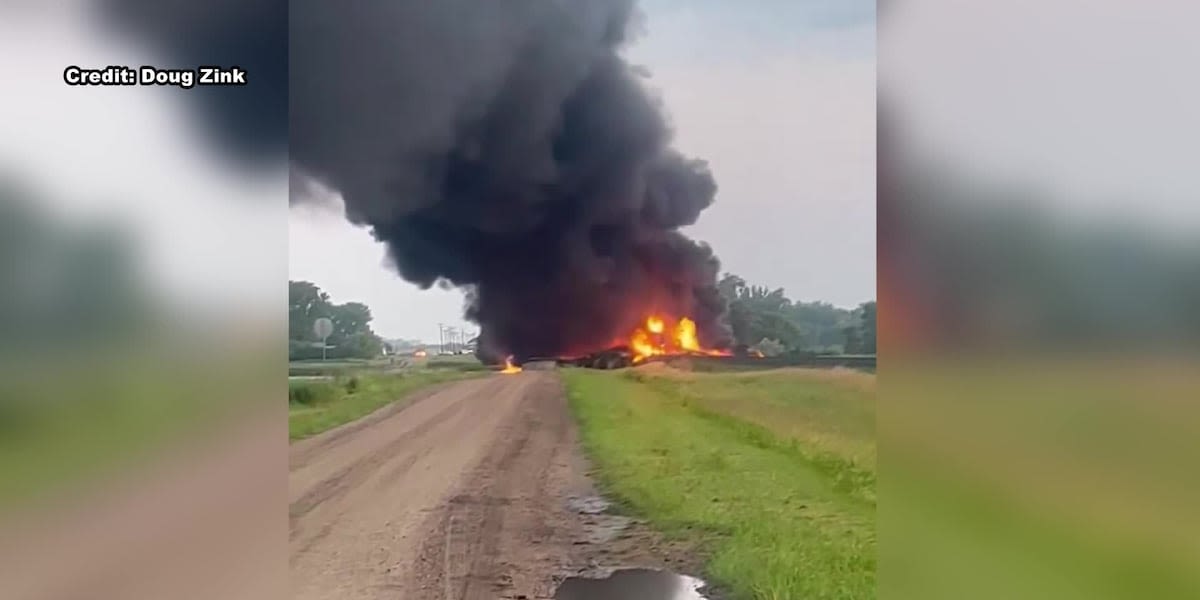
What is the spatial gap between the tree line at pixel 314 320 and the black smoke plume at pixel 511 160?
0.18m

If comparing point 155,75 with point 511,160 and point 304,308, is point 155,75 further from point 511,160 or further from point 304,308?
point 511,160

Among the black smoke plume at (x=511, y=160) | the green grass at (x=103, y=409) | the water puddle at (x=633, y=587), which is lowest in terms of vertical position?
the water puddle at (x=633, y=587)

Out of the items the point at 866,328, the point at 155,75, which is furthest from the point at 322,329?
the point at 866,328

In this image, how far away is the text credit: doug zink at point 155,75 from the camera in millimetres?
1777

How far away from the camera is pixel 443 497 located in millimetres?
1832

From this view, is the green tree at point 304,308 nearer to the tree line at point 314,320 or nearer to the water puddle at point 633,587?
the tree line at point 314,320

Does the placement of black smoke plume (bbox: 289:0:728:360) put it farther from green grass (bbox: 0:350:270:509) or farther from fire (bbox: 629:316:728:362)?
green grass (bbox: 0:350:270:509)

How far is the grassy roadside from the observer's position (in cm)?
180

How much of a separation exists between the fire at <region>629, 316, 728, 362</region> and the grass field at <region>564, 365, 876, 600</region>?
5 centimetres

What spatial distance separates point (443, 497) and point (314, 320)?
52cm

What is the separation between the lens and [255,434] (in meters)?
1.79

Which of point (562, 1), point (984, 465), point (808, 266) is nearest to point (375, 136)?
point (562, 1)

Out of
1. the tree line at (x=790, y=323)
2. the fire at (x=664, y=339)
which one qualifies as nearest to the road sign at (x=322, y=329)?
the fire at (x=664, y=339)

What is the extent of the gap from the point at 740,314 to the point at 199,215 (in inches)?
50.8
